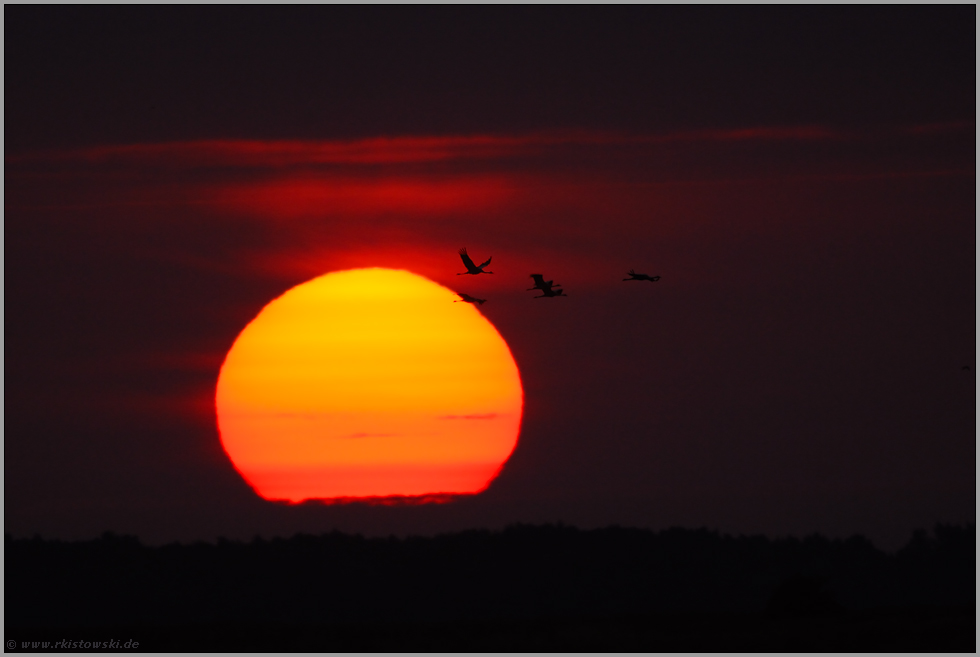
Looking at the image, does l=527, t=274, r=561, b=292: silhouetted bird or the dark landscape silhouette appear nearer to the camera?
l=527, t=274, r=561, b=292: silhouetted bird

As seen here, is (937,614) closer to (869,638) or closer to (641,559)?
(869,638)

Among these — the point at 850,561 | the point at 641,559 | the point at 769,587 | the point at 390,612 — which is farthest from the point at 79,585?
the point at 850,561

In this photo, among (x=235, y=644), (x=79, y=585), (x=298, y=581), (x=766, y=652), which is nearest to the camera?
(x=766, y=652)

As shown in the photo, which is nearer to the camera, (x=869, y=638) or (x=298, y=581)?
(x=869, y=638)

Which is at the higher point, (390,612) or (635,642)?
(390,612)

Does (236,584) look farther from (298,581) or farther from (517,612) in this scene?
(517,612)

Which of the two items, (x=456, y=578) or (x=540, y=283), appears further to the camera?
(x=456, y=578)

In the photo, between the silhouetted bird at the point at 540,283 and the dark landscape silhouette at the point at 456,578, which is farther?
the dark landscape silhouette at the point at 456,578

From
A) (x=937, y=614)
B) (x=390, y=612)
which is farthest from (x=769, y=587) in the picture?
(x=937, y=614)

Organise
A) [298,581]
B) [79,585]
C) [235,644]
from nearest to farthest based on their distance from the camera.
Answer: [235,644]
[79,585]
[298,581]
